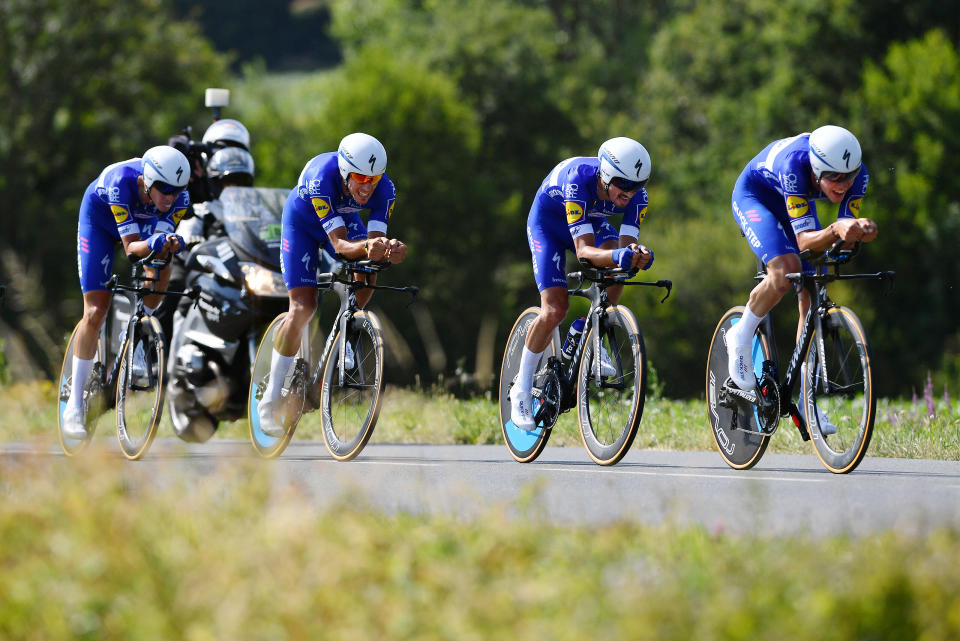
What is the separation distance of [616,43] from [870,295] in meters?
23.6

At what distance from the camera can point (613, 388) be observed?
8.91 m

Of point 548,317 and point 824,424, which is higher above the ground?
point 548,317

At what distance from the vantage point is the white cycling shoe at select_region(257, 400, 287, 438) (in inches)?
380

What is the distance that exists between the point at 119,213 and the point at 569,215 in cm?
319

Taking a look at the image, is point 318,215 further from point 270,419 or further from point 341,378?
point 270,419

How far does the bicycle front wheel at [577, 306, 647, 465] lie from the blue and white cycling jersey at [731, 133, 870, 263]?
893 millimetres

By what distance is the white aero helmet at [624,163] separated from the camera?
8.62 meters

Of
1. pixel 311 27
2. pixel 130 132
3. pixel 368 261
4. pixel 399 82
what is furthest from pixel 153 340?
pixel 311 27

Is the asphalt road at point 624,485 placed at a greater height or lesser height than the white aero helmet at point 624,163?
lesser

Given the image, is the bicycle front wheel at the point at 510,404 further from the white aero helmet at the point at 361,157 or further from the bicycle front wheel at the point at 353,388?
the white aero helmet at the point at 361,157

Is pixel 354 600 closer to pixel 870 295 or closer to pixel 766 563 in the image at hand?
pixel 766 563

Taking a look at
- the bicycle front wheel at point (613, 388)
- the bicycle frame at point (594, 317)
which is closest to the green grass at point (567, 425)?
the bicycle front wheel at point (613, 388)

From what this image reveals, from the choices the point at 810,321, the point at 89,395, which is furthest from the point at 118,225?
the point at 810,321

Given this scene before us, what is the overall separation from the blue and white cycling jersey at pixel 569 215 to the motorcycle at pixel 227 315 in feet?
8.59
